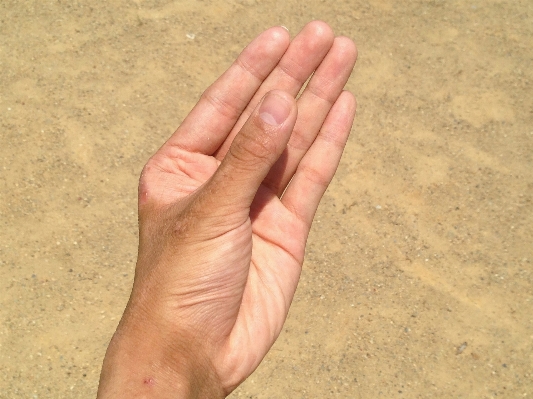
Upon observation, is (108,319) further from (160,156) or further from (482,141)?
(482,141)

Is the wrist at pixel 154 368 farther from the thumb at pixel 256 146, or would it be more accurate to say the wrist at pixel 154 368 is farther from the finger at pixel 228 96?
the finger at pixel 228 96

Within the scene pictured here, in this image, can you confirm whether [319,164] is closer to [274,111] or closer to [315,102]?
[315,102]

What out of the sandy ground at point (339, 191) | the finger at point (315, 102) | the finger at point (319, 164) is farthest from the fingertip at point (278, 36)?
the sandy ground at point (339, 191)

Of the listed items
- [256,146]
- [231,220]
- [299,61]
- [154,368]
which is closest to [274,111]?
[256,146]

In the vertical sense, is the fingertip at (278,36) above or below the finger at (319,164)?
above

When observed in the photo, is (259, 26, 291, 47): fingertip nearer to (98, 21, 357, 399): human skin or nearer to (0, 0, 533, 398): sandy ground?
(98, 21, 357, 399): human skin

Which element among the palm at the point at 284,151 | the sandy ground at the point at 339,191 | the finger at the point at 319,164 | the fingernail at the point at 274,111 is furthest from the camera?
the sandy ground at the point at 339,191

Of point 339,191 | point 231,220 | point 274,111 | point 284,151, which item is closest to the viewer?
point 274,111
